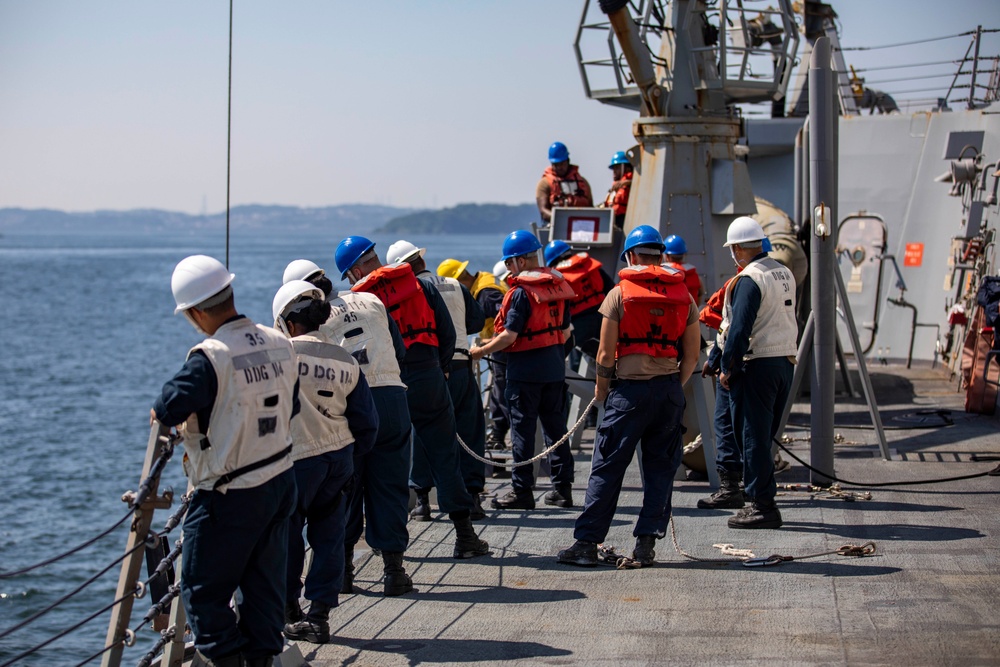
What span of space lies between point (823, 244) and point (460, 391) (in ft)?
9.81

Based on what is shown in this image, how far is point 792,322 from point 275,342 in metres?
4.07

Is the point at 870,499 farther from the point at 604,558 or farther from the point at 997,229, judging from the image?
the point at 997,229

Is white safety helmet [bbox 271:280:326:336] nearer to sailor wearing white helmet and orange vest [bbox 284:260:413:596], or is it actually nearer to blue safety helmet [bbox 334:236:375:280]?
sailor wearing white helmet and orange vest [bbox 284:260:413:596]

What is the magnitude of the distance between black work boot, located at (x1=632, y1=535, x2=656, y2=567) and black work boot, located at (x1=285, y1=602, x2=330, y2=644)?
2049 millimetres

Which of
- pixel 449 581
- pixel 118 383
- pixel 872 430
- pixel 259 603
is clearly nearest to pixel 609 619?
pixel 449 581

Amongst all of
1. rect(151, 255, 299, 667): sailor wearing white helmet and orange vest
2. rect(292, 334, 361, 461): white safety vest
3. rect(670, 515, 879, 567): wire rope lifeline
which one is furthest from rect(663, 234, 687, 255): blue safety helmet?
rect(151, 255, 299, 667): sailor wearing white helmet and orange vest

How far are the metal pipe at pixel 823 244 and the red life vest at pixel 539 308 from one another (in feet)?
A: 6.63

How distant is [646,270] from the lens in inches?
261

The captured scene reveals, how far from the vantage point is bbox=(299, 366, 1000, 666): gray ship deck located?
17.4 ft

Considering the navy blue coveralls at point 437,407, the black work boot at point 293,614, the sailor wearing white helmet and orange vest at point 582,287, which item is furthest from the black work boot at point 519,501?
the black work boot at point 293,614

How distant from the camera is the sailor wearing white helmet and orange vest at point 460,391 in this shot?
7957mm

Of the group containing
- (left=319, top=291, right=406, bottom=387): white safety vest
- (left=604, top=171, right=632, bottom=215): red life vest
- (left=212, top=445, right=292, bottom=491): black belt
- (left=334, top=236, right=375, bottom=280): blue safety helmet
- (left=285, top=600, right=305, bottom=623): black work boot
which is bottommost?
(left=285, top=600, right=305, bottom=623): black work boot

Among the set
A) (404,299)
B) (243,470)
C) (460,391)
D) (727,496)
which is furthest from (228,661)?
(727,496)

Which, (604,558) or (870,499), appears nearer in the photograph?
(604,558)
